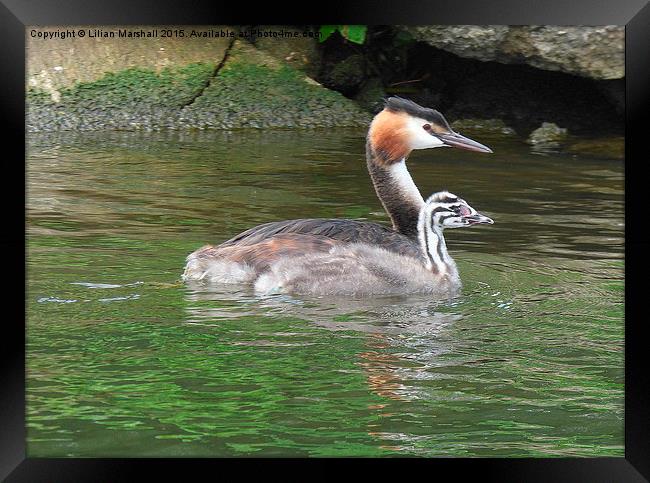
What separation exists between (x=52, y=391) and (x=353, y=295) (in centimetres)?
202

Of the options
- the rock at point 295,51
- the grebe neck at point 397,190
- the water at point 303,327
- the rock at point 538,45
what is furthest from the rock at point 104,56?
the grebe neck at point 397,190

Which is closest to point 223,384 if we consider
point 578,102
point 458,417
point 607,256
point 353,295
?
point 458,417

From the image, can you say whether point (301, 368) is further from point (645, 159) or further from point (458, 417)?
point (645, 159)

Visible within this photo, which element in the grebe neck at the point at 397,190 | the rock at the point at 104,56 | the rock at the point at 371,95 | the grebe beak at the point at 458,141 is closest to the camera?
the grebe beak at the point at 458,141

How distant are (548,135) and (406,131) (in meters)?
4.20

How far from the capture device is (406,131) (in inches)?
286

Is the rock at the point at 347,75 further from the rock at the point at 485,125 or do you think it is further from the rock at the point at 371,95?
the rock at the point at 485,125

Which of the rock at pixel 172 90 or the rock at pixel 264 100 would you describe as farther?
the rock at pixel 264 100

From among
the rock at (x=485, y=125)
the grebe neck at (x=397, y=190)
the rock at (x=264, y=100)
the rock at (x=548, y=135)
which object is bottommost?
the grebe neck at (x=397, y=190)

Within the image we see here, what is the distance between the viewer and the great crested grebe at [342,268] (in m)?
6.82

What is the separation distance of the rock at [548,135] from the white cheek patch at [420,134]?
3.86m

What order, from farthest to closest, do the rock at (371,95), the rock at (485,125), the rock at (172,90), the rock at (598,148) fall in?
the rock at (371,95) → the rock at (485,125) → the rock at (172,90) → the rock at (598,148)

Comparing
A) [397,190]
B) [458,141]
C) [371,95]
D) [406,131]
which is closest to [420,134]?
[406,131]

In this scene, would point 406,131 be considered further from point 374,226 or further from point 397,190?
point 374,226
